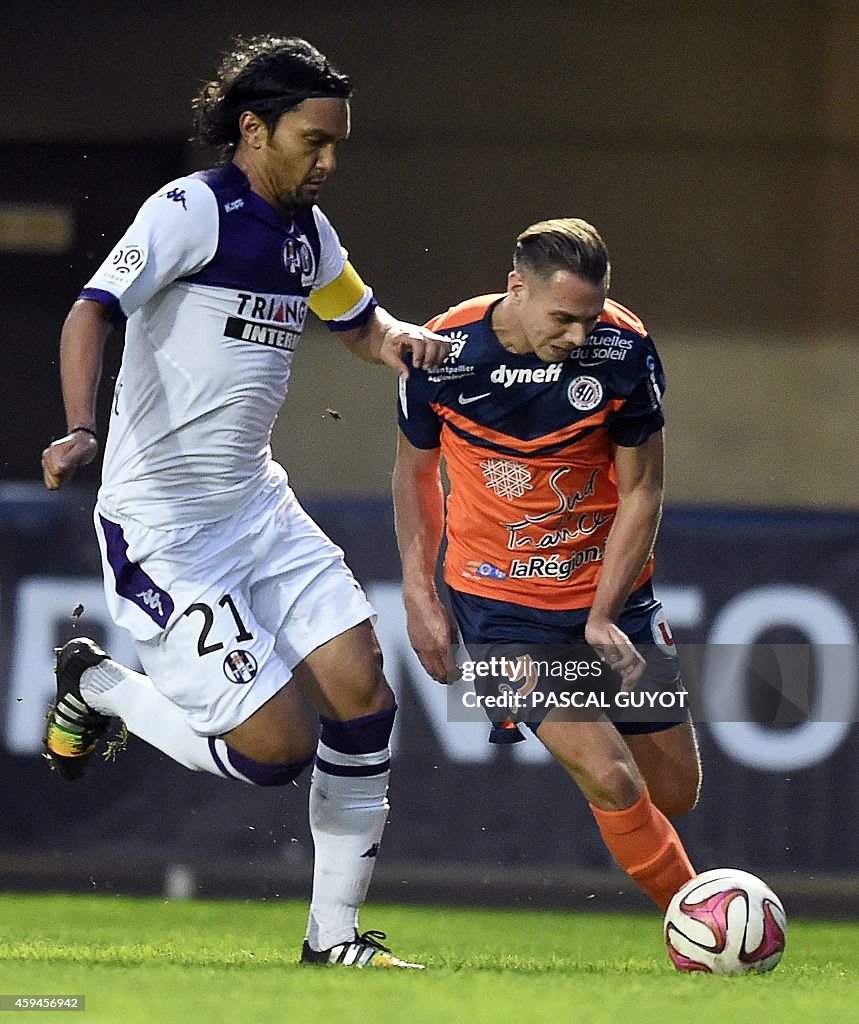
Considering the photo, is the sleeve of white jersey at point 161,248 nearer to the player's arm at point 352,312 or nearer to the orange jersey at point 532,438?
the player's arm at point 352,312

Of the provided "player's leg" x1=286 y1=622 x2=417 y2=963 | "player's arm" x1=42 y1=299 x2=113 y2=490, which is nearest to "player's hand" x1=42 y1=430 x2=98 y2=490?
"player's arm" x1=42 y1=299 x2=113 y2=490

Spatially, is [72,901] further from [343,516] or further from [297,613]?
[297,613]

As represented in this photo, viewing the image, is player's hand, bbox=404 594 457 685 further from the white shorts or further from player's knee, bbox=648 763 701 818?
player's knee, bbox=648 763 701 818

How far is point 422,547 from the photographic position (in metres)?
5.58

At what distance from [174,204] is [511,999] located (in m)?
2.00

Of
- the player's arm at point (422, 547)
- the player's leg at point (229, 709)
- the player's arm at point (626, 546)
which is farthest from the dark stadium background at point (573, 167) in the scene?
the player's leg at point (229, 709)

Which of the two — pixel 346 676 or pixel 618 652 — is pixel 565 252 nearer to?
pixel 618 652

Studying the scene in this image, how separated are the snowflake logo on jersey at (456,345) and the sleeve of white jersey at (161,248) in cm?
79

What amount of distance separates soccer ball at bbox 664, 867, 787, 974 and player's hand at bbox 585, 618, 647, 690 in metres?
0.55

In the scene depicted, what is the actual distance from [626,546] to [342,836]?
3.36ft

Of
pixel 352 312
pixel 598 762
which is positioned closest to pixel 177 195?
pixel 352 312

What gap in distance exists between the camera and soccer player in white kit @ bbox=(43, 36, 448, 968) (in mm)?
4965

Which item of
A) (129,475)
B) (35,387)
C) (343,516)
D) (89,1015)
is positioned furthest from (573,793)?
(35,387)

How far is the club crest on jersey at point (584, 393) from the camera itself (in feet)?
17.6
